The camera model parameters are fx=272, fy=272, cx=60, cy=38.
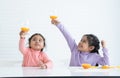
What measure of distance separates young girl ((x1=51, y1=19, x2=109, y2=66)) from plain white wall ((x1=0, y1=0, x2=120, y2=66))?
214 mm

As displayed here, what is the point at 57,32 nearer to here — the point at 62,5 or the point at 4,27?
the point at 62,5

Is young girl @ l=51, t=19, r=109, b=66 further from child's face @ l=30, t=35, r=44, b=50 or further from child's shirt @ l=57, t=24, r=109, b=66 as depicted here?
child's face @ l=30, t=35, r=44, b=50

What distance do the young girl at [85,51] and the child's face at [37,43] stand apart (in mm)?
169

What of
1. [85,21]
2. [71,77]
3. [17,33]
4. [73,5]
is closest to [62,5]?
[73,5]

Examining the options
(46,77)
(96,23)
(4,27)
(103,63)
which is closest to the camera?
(46,77)

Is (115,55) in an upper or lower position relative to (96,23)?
lower

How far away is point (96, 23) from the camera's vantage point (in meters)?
2.12

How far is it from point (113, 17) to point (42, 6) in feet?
1.87

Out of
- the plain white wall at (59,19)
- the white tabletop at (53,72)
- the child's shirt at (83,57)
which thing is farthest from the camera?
the plain white wall at (59,19)

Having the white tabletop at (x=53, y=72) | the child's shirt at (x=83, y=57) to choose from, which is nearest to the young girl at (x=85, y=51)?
the child's shirt at (x=83, y=57)

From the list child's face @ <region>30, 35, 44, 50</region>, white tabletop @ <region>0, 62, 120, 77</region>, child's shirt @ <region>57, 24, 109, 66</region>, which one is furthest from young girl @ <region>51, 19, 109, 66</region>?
white tabletop @ <region>0, 62, 120, 77</region>

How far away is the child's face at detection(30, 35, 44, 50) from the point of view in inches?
68.2

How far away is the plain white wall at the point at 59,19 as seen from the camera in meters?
1.99

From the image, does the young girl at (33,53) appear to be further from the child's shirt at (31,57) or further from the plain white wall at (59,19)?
the plain white wall at (59,19)
